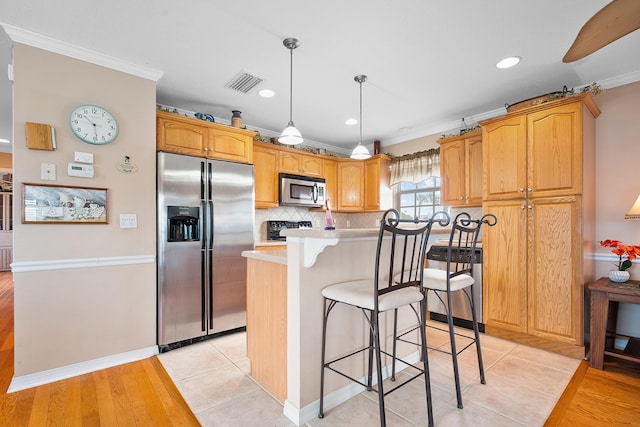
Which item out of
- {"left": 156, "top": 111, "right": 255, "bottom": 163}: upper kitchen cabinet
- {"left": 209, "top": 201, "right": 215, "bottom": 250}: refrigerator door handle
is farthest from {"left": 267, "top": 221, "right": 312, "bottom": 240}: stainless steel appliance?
{"left": 209, "top": 201, "right": 215, "bottom": 250}: refrigerator door handle

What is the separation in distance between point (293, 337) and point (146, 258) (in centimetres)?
167

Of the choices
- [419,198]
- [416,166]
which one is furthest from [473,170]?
[419,198]

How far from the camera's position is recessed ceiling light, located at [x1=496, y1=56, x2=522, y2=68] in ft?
8.15

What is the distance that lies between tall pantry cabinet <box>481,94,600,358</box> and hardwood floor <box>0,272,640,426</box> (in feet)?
1.54

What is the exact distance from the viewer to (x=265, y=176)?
4.09m

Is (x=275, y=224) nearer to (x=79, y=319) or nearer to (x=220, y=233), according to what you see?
(x=220, y=233)

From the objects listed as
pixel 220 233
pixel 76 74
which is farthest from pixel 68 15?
pixel 220 233

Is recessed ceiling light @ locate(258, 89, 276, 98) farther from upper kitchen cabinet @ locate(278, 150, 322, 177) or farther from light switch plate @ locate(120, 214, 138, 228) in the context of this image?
light switch plate @ locate(120, 214, 138, 228)

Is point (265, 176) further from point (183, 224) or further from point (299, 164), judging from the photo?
point (183, 224)

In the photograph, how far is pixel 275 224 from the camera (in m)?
4.35

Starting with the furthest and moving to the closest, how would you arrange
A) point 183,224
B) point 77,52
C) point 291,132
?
1. point 183,224
2. point 291,132
3. point 77,52

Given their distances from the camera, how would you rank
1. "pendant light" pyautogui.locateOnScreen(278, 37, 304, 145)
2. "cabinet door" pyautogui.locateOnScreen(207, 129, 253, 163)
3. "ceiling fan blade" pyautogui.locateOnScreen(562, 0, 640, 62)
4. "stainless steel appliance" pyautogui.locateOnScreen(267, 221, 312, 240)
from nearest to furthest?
"ceiling fan blade" pyautogui.locateOnScreen(562, 0, 640, 62) < "pendant light" pyautogui.locateOnScreen(278, 37, 304, 145) < "cabinet door" pyautogui.locateOnScreen(207, 129, 253, 163) < "stainless steel appliance" pyautogui.locateOnScreen(267, 221, 312, 240)

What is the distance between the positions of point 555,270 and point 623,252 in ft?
1.63

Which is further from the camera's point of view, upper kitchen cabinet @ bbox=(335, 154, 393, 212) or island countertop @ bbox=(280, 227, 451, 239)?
upper kitchen cabinet @ bbox=(335, 154, 393, 212)
